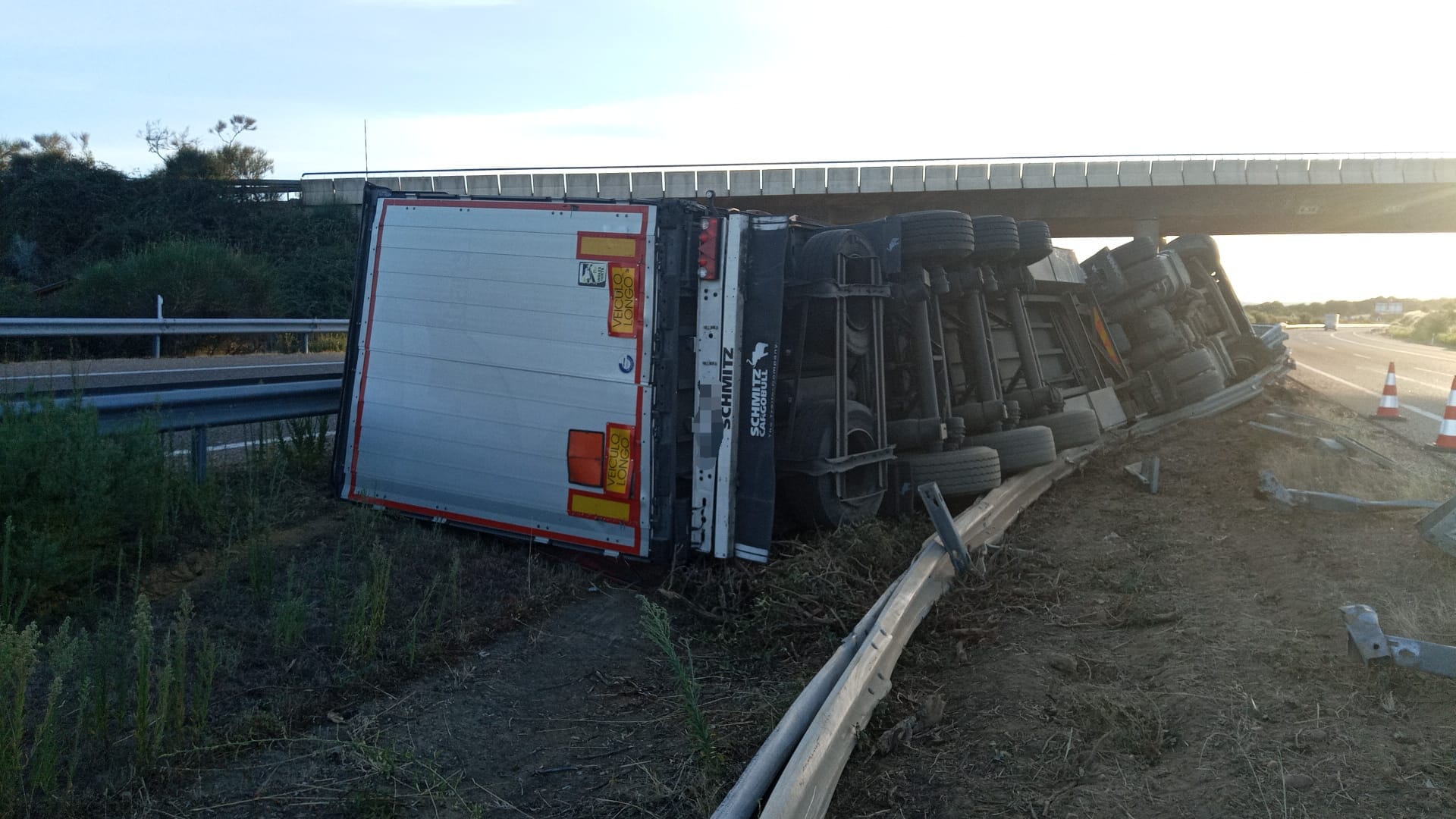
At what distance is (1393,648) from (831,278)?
3.78m

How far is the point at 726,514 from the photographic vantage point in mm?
6145

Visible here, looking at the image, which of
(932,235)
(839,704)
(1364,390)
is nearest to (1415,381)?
(1364,390)

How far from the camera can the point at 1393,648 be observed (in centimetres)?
371

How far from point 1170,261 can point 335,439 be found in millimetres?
9657

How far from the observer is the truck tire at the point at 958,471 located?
7.18m

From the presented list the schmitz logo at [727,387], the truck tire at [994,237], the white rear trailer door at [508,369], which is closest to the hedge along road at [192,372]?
the white rear trailer door at [508,369]

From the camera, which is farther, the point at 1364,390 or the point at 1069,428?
the point at 1364,390

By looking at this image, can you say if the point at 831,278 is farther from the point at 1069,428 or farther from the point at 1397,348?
the point at 1397,348

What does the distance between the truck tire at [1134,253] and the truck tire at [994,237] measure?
4.61m

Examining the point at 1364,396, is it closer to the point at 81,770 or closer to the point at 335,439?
the point at 335,439

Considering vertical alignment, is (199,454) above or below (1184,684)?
above

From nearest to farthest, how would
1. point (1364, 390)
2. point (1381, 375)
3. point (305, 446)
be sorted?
point (305, 446) < point (1364, 390) < point (1381, 375)

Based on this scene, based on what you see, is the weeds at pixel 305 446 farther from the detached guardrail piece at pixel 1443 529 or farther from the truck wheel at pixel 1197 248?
the truck wheel at pixel 1197 248

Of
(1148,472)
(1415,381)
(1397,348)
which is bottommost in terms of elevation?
(1148,472)
